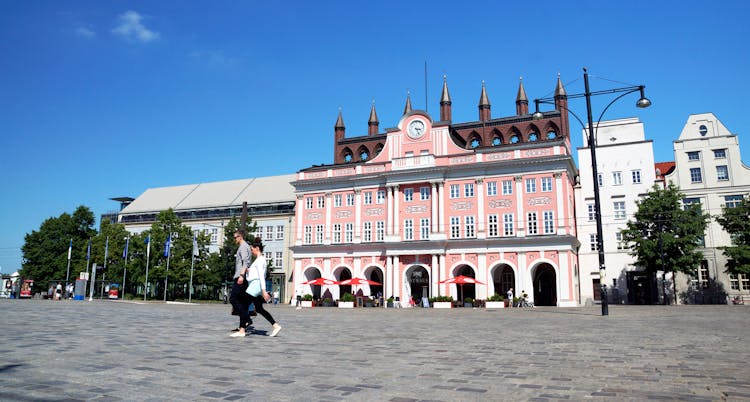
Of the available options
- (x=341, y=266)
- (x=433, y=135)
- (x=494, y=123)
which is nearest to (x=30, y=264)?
(x=341, y=266)

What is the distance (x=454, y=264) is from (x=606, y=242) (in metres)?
16.4

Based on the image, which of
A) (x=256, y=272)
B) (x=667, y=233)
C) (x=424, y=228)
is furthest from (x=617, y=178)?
(x=256, y=272)

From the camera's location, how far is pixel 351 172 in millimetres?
55500

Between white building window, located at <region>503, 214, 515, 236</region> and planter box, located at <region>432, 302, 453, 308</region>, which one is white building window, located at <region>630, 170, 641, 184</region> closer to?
white building window, located at <region>503, 214, 515, 236</region>

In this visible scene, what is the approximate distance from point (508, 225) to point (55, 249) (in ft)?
179

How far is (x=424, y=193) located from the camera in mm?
51188

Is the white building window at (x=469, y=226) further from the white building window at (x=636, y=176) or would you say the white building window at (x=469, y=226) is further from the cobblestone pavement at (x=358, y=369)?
the cobblestone pavement at (x=358, y=369)

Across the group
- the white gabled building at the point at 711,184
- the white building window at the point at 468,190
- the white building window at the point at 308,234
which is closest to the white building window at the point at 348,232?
the white building window at the point at 308,234

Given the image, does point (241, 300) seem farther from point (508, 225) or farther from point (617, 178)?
point (617, 178)

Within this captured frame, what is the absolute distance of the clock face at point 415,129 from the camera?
5297 centimetres

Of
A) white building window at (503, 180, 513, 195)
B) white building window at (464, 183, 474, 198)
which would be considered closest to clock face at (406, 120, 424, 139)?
white building window at (464, 183, 474, 198)

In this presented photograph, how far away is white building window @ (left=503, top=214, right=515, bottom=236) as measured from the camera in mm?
47156

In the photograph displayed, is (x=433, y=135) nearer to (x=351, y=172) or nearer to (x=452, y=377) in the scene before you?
(x=351, y=172)

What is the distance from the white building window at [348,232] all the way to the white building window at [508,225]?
51.6 ft
